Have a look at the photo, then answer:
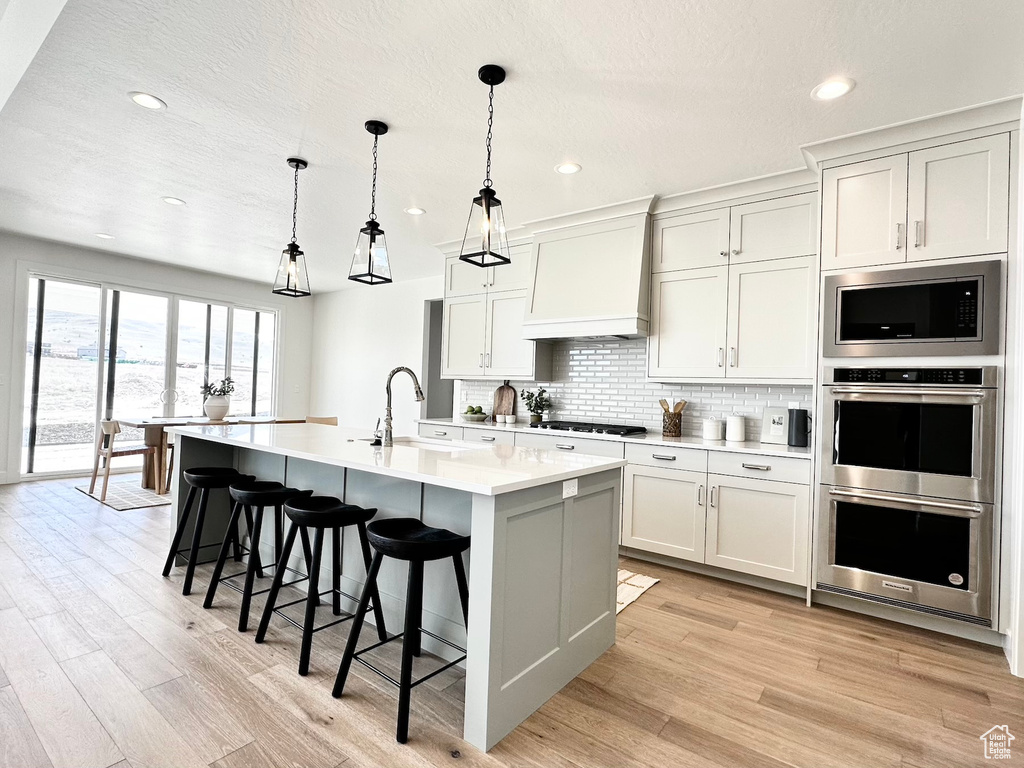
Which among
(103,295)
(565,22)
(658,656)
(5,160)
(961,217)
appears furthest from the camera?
(103,295)

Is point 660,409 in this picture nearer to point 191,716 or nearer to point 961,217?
point 961,217

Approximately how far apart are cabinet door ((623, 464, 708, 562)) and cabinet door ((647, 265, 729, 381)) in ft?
2.50

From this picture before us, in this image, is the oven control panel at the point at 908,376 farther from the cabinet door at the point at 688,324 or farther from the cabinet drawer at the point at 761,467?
the cabinet door at the point at 688,324

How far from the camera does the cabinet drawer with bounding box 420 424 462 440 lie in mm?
5057

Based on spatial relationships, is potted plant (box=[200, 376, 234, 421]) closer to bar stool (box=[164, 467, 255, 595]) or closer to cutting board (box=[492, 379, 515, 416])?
bar stool (box=[164, 467, 255, 595])

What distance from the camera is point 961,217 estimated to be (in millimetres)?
2697

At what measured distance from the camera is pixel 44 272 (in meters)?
5.77

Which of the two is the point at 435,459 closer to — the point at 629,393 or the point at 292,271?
the point at 292,271

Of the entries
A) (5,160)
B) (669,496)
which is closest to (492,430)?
(669,496)

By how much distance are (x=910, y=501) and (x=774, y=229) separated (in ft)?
5.97

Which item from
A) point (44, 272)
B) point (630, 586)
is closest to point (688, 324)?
point (630, 586)

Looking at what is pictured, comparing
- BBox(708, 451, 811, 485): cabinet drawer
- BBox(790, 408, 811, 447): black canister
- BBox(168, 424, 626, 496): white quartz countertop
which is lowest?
BBox(708, 451, 811, 485): cabinet drawer

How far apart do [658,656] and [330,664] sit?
1.50 m

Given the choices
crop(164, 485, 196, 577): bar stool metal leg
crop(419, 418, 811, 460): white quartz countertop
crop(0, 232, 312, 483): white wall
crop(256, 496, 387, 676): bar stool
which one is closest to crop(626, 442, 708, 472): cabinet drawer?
crop(419, 418, 811, 460): white quartz countertop
